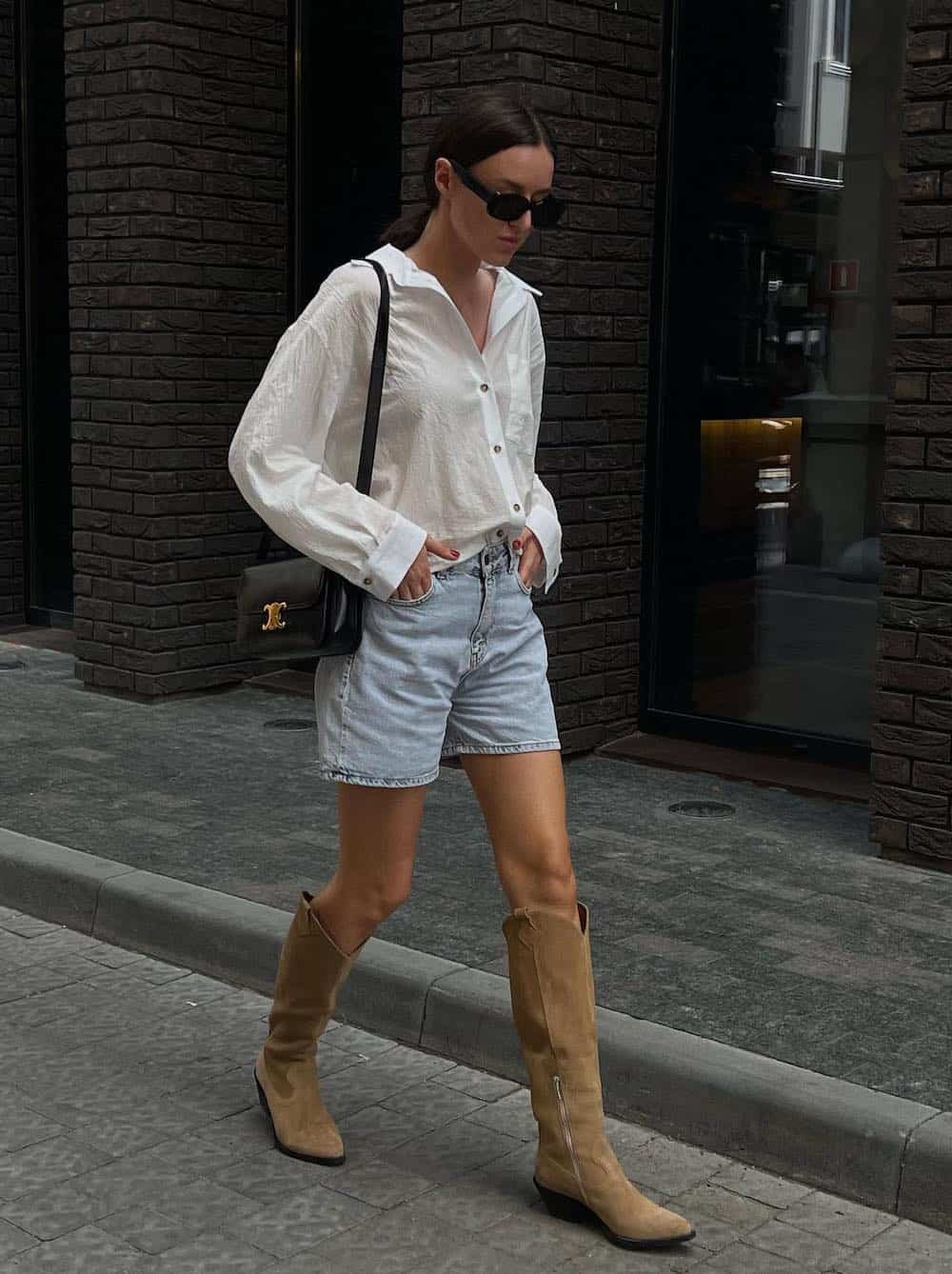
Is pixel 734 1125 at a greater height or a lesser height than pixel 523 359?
lesser

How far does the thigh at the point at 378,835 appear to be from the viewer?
369cm

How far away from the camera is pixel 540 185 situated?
11.4 ft

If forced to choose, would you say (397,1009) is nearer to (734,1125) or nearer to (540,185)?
(734,1125)

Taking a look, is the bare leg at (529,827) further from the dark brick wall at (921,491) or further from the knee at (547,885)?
the dark brick wall at (921,491)

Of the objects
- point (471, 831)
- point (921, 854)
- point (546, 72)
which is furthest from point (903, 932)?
point (546, 72)

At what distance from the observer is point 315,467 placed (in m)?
3.52

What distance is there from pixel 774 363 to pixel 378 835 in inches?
158

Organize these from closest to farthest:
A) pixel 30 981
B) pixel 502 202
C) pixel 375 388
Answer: pixel 502 202 < pixel 375 388 < pixel 30 981

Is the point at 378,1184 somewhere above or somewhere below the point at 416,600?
below

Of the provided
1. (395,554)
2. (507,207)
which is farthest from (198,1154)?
(507,207)

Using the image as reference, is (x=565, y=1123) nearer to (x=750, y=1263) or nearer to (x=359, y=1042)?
(x=750, y=1263)

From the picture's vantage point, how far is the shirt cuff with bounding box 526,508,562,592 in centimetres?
376

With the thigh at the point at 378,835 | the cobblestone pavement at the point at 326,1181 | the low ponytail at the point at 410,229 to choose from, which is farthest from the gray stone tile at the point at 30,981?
the low ponytail at the point at 410,229

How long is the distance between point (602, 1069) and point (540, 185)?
2.02 meters
